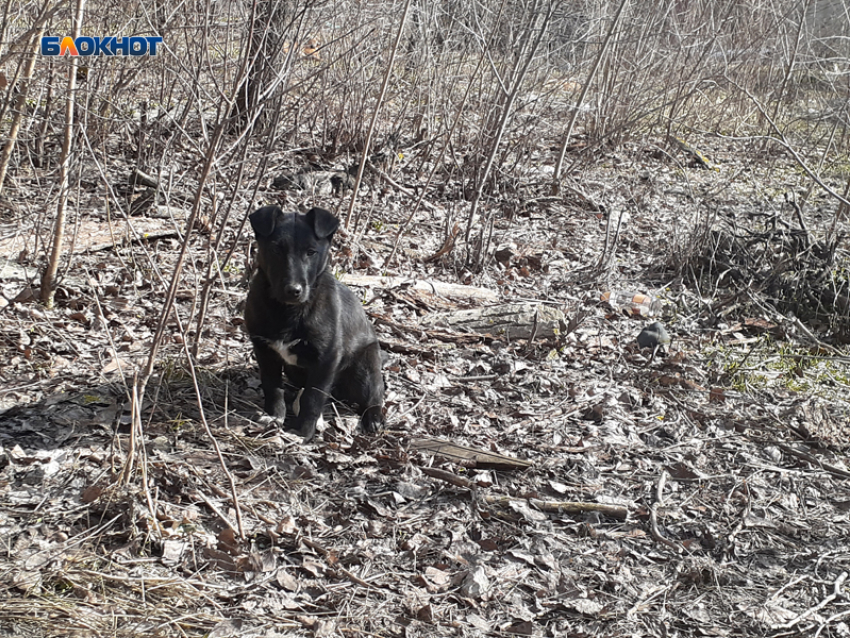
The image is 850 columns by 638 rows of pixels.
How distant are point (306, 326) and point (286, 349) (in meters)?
0.19

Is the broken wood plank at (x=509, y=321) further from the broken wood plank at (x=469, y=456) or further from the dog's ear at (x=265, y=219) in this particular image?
the dog's ear at (x=265, y=219)

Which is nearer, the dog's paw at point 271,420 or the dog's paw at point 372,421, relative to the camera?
the dog's paw at point 271,420

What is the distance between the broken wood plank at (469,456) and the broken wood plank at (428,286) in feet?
8.20

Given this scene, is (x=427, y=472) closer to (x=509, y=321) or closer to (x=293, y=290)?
(x=293, y=290)

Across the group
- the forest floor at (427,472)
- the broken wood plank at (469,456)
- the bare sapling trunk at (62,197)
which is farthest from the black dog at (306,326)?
the bare sapling trunk at (62,197)

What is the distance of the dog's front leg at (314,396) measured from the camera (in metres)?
4.68

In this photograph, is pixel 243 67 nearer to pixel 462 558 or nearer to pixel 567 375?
pixel 462 558

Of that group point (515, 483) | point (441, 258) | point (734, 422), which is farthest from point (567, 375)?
point (441, 258)

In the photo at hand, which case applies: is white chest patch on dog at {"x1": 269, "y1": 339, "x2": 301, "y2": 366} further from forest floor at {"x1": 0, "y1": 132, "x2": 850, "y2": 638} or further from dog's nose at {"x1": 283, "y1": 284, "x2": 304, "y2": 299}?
forest floor at {"x1": 0, "y1": 132, "x2": 850, "y2": 638}

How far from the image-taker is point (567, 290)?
7.71 meters

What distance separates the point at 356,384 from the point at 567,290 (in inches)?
133

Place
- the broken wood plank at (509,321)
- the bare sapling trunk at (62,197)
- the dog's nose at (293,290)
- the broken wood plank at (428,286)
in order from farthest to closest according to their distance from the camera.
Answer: the broken wood plank at (428,286) → the broken wood plank at (509,321) → the bare sapling trunk at (62,197) → the dog's nose at (293,290)

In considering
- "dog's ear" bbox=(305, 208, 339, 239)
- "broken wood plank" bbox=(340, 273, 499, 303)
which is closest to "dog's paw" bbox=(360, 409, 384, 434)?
"dog's ear" bbox=(305, 208, 339, 239)
